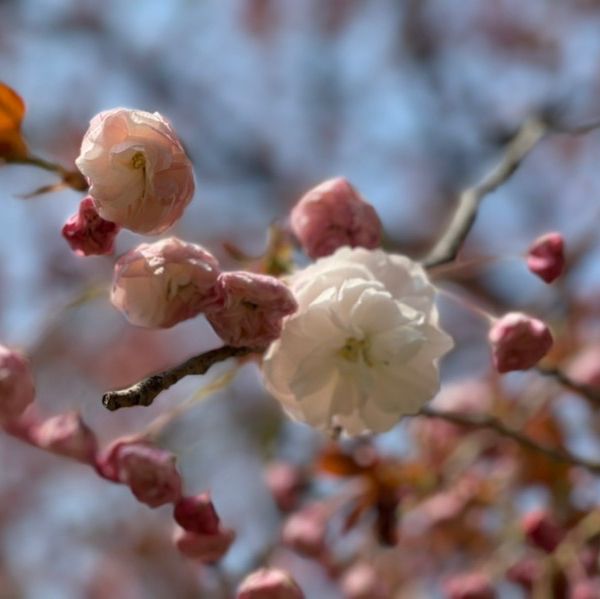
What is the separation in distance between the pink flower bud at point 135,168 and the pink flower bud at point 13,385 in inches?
7.2

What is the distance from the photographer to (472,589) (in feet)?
4.30

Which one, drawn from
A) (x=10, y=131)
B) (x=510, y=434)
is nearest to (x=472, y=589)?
(x=510, y=434)

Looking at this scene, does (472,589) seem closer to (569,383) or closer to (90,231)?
(569,383)

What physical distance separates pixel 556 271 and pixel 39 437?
1.68 ft

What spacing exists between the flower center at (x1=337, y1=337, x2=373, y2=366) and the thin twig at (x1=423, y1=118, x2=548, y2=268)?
0.41 ft

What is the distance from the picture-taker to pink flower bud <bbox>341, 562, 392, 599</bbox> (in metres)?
1.41

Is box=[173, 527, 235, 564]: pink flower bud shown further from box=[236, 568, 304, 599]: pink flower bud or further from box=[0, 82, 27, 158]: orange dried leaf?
box=[0, 82, 27, 158]: orange dried leaf

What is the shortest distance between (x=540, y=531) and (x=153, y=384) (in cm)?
71

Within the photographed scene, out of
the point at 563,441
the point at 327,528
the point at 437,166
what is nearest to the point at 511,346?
the point at 327,528

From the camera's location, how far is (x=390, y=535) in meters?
1.39

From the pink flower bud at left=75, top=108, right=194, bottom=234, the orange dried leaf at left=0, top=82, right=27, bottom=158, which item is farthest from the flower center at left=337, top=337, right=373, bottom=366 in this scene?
the orange dried leaf at left=0, top=82, right=27, bottom=158

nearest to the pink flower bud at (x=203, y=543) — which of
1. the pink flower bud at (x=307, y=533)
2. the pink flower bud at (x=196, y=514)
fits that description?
Result: the pink flower bud at (x=196, y=514)

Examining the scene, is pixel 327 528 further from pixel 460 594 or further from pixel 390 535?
pixel 460 594

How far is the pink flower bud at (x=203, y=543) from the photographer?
105 centimetres
